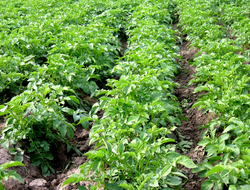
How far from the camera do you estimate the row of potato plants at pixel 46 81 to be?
245 centimetres

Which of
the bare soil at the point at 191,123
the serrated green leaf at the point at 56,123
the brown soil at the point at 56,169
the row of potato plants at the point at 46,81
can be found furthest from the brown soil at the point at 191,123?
the serrated green leaf at the point at 56,123

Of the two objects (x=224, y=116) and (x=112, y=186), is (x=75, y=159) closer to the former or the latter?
(x=112, y=186)

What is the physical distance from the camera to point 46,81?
3350mm

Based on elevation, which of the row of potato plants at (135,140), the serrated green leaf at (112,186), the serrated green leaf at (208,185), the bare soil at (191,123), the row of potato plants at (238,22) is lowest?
the bare soil at (191,123)

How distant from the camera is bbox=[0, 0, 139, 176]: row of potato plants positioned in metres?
2.45

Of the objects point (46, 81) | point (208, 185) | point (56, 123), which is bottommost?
point (208, 185)

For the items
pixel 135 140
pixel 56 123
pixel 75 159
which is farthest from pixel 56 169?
pixel 135 140

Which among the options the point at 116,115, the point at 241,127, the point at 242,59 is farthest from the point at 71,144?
the point at 242,59

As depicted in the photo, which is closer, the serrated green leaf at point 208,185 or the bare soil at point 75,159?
the serrated green leaf at point 208,185

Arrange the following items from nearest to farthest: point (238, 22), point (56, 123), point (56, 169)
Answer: point (56, 123), point (56, 169), point (238, 22)

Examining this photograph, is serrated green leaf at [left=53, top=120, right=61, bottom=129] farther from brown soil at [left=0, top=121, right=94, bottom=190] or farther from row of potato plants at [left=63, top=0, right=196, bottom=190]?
brown soil at [left=0, top=121, right=94, bottom=190]

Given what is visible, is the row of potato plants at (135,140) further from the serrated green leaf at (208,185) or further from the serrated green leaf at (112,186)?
the serrated green leaf at (208,185)

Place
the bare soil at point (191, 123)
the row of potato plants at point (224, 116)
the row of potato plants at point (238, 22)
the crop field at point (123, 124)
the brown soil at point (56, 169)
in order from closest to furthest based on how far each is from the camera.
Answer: the row of potato plants at point (224, 116), the crop field at point (123, 124), the brown soil at point (56, 169), the bare soil at point (191, 123), the row of potato plants at point (238, 22)

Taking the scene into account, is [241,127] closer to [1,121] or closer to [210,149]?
[210,149]
